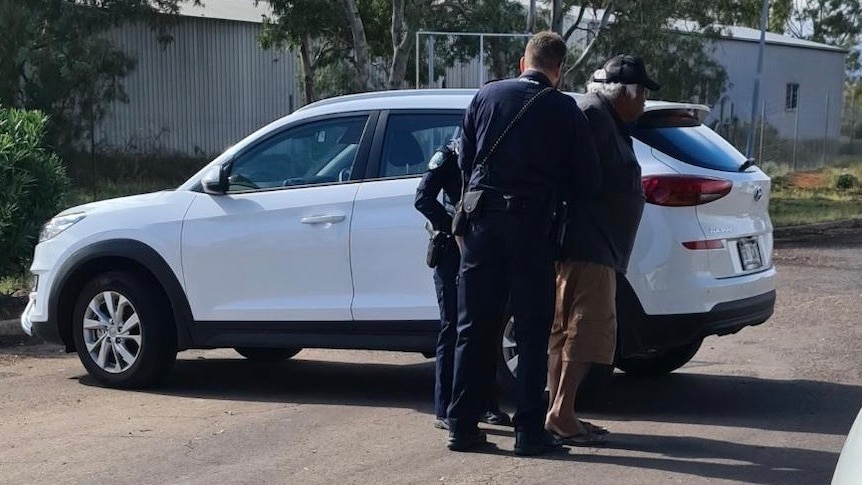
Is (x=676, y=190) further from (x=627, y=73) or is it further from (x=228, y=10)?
(x=228, y=10)

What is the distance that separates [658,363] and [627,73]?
2.56 metres

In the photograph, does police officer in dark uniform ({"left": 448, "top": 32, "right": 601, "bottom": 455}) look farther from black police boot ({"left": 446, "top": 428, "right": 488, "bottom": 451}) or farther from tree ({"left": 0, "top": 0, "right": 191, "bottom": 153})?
tree ({"left": 0, "top": 0, "right": 191, "bottom": 153})

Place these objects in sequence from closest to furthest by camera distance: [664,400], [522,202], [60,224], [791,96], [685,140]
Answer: [522,202] → [685,140] → [664,400] → [60,224] → [791,96]

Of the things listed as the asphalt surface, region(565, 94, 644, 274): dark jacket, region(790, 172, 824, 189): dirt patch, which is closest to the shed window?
region(790, 172, 824, 189): dirt patch

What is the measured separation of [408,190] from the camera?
23.4ft

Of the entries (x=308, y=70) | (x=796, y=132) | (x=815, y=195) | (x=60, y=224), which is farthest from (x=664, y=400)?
(x=796, y=132)

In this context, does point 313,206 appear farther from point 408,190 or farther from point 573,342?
point 573,342

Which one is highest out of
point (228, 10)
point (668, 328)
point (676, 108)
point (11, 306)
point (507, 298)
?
point (228, 10)

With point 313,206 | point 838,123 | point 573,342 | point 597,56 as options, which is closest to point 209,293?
point 313,206

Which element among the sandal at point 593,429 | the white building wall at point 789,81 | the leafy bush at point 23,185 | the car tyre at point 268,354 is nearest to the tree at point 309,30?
the leafy bush at point 23,185

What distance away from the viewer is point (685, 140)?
7.09m

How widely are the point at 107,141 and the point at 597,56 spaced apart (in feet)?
36.3

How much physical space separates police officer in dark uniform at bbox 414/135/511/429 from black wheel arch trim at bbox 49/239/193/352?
2.01 m

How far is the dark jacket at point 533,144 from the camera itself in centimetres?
585
